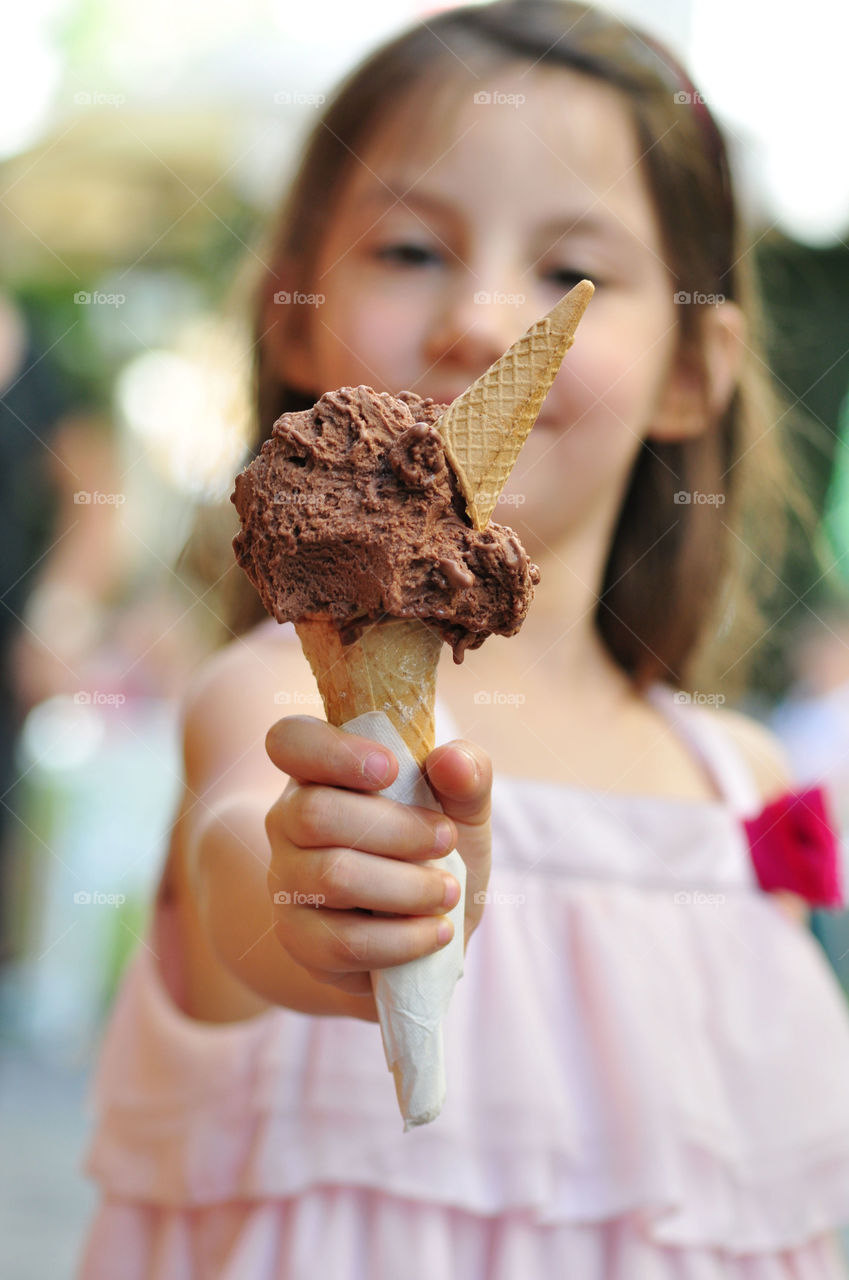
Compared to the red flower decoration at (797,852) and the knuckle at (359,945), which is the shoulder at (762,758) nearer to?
the red flower decoration at (797,852)

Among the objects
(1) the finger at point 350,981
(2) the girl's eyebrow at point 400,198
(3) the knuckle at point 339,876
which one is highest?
(2) the girl's eyebrow at point 400,198

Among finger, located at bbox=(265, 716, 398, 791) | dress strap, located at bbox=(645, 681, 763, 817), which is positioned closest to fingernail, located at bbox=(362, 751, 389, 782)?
finger, located at bbox=(265, 716, 398, 791)

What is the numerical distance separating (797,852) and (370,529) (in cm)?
80

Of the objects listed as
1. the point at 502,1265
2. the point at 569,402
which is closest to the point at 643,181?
the point at 569,402

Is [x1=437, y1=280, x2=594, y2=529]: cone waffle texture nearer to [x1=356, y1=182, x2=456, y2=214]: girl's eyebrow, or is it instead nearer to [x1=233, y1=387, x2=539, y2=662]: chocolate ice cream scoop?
[x1=233, y1=387, x2=539, y2=662]: chocolate ice cream scoop

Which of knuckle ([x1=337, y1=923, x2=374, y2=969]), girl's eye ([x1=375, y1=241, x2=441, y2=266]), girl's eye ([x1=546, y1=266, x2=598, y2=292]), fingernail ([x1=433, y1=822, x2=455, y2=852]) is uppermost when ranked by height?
girl's eye ([x1=546, y1=266, x2=598, y2=292])

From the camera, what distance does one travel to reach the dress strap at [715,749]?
1.24m

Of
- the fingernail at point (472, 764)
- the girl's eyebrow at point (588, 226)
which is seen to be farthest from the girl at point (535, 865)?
the fingernail at point (472, 764)

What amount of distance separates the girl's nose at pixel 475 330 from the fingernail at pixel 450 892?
1.55 ft

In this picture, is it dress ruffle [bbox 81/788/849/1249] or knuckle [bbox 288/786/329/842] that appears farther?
dress ruffle [bbox 81/788/849/1249]

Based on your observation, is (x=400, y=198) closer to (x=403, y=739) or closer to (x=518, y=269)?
(x=518, y=269)

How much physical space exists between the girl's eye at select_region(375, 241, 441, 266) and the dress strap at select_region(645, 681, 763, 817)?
1.87ft

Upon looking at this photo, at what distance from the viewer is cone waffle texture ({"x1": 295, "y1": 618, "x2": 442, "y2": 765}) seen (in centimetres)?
62

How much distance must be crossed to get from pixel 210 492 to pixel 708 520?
61cm
